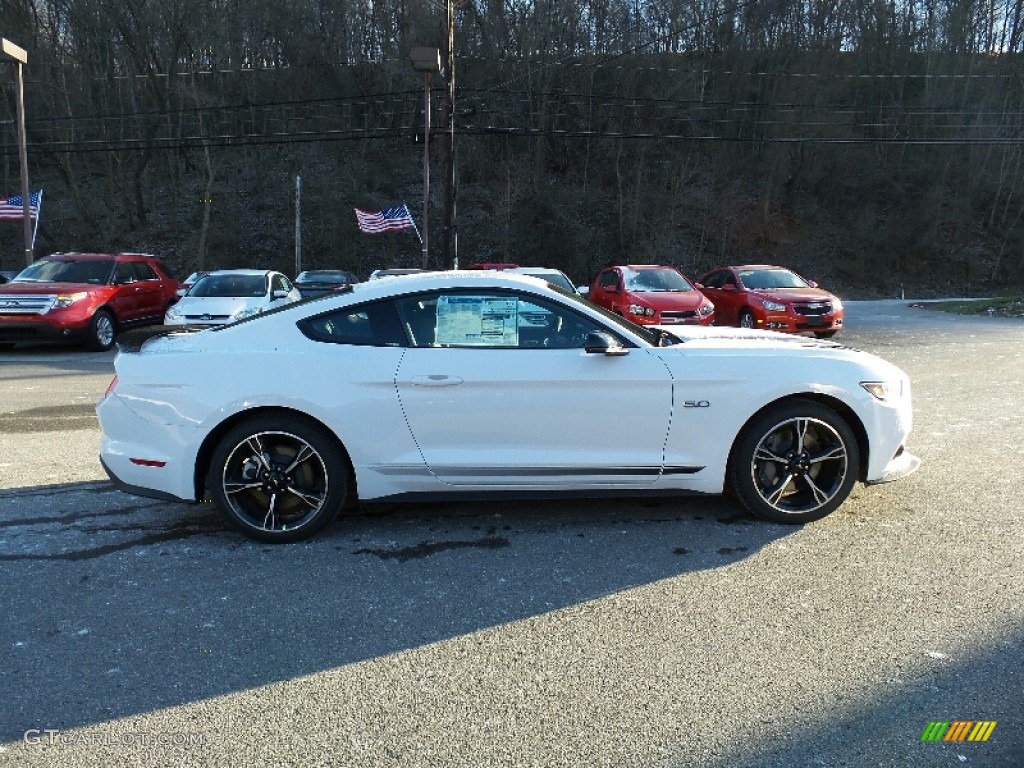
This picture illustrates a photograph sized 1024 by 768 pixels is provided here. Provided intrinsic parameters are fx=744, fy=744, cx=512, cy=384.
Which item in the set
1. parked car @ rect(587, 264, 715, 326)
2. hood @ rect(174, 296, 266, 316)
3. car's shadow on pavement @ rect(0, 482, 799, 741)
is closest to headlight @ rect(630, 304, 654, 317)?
parked car @ rect(587, 264, 715, 326)

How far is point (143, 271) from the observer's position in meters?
15.6

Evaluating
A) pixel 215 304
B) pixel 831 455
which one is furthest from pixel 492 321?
pixel 215 304

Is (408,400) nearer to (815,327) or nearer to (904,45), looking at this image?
(815,327)

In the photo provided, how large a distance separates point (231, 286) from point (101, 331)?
2.44 meters

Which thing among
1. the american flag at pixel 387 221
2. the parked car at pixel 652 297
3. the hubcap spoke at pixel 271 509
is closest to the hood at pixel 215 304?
the parked car at pixel 652 297

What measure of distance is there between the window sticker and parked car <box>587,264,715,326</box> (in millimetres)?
8944

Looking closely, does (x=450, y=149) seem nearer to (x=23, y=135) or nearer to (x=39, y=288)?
(x=23, y=135)

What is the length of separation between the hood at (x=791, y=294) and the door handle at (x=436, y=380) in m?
12.7

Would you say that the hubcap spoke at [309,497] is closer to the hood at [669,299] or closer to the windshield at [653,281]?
the hood at [669,299]

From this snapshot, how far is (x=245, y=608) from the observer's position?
3.46 meters

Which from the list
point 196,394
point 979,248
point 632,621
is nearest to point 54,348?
point 196,394

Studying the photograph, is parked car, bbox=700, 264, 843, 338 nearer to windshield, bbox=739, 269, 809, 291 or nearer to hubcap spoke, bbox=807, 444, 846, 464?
windshield, bbox=739, 269, 809, 291

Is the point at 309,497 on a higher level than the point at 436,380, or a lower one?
lower

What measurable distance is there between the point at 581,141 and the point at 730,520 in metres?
43.4
